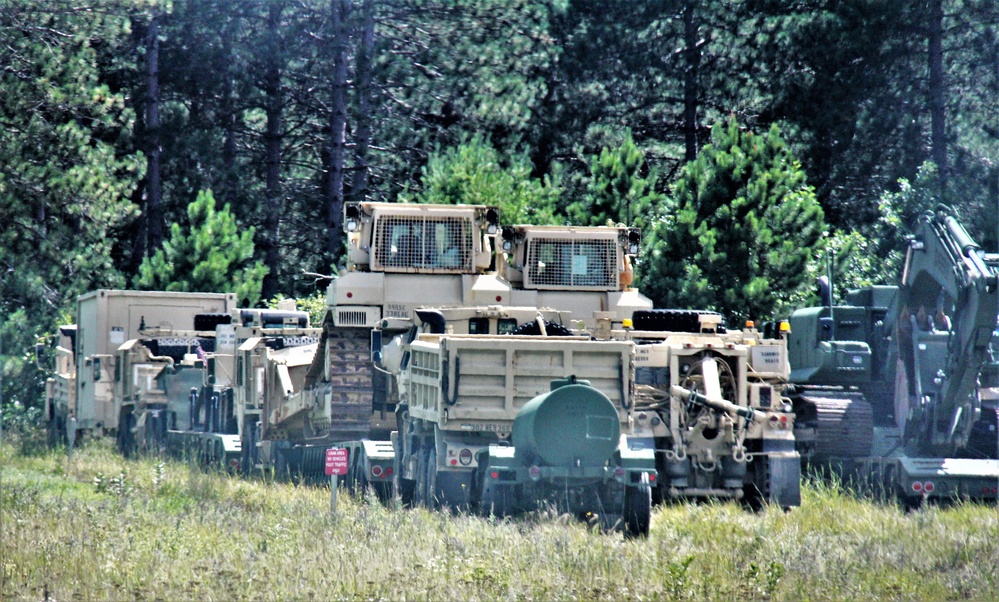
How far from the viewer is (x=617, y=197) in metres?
29.9

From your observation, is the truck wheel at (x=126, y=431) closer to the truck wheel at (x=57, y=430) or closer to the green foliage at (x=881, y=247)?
the truck wheel at (x=57, y=430)

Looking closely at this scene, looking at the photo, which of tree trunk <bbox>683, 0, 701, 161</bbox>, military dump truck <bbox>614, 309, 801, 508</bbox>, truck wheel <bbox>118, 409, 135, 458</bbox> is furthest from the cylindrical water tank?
tree trunk <bbox>683, 0, 701, 161</bbox>

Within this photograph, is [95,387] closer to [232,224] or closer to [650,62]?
[232,224]

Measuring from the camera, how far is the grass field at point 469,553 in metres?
9.70

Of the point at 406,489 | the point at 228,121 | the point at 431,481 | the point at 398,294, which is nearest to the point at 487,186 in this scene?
the point at 228,121

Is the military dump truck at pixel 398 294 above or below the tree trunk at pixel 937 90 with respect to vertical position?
below

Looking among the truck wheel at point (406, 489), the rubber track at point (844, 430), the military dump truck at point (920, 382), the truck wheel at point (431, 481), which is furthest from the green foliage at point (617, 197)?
the truck wheel at point (431, 481)

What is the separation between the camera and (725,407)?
1474 cm

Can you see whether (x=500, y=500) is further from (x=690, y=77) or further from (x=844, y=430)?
(x=690, y=77)

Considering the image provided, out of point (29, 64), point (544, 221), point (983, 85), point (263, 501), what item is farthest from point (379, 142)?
point (263, 501)

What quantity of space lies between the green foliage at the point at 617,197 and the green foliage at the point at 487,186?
4.34ft

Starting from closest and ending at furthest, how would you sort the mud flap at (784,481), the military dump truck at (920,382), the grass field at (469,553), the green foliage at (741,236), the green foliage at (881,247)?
the grass field at (469,553)
the mud flap at (784,481)
the military dump truck at (920,382)
the green foliage at (741,236)
the green foliage at (881,247)

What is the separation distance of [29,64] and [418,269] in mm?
12238

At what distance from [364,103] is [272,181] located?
153 inches
